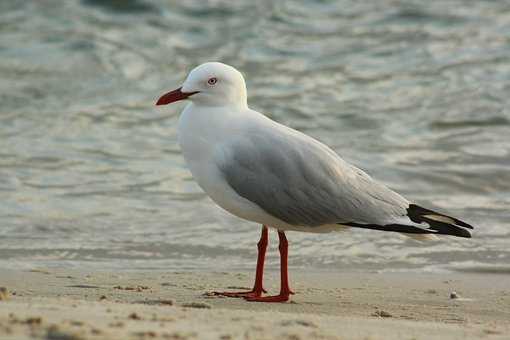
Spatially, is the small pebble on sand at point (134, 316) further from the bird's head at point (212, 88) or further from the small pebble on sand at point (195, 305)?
the bird's head at point (212, 88)

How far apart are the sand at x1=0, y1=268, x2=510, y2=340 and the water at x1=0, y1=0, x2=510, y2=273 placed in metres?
0.56

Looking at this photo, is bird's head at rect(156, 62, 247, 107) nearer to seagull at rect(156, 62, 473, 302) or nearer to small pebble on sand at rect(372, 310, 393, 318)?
seagull at rect(156, 62, 473, 302)

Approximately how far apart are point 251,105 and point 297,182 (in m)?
7.46

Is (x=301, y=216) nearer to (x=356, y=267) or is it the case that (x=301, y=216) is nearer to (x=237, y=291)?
(x=237, y=291)

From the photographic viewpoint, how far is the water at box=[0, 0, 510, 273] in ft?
26.1

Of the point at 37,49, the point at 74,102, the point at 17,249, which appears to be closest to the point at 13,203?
the point at 17,249

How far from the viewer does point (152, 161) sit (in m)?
10.7

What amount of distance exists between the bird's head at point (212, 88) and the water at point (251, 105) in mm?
1595

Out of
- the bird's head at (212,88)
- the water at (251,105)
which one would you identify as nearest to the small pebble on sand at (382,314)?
the bird's head at (212,88)

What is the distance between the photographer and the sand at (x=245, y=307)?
414 cm

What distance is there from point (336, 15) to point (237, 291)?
41.1ft

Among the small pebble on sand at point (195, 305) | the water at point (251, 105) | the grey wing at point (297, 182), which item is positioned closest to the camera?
the small pebble on sand at point (195, 305)

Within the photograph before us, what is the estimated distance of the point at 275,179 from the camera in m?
5.89

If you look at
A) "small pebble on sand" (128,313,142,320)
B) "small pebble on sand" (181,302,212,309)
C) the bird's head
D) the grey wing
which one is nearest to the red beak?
the bird's head
